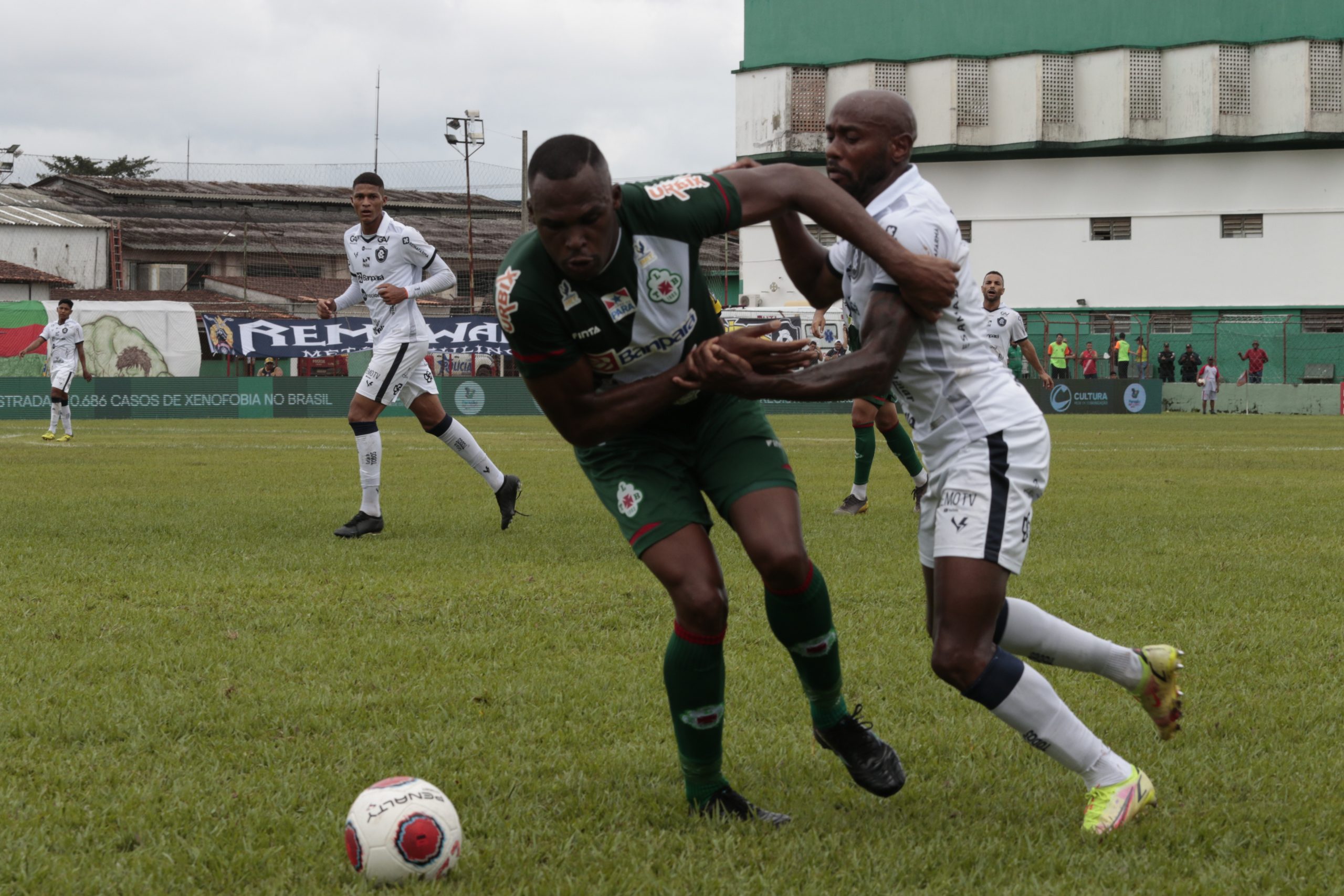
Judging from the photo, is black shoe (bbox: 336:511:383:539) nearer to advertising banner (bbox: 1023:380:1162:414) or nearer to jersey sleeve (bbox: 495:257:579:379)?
jersey sleeve (bbox: 495:257:579:379)

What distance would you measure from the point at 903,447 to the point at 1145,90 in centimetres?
Result: 4227

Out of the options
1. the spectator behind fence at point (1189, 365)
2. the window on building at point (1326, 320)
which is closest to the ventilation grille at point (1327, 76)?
the window on building at point (1326, 320)

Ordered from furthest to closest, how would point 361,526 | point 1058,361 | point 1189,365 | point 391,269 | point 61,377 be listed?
point 1189,365 → point 1058,361 → point 61,377 → point 391,269 → point 361,526

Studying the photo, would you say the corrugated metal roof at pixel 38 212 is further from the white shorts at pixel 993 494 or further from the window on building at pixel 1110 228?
the white shorts at pixel 993 494

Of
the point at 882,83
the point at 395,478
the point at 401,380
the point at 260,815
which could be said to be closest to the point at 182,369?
the point at 395,478

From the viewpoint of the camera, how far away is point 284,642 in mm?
5977

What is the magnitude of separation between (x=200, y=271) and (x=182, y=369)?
88.9ft

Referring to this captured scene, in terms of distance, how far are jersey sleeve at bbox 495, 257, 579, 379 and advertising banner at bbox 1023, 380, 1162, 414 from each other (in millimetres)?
33252

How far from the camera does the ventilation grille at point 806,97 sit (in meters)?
51.5

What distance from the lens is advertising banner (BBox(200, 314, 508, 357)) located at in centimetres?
3378

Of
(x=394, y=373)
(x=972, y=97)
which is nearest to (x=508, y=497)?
(x=394, y=373)

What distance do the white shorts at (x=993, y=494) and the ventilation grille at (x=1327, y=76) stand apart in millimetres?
49950

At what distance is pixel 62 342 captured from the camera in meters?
23.7

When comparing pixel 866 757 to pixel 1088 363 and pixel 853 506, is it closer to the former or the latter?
pixel 853 506
